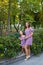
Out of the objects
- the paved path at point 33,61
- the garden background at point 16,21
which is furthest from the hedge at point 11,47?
the paved path at point 33,61

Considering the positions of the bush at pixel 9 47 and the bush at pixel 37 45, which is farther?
the bush at pixel 37 45

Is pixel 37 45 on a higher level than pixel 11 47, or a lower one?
lower

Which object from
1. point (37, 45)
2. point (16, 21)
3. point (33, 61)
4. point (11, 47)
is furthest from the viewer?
point (16, 21)

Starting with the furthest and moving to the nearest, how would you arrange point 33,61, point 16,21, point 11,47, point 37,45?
1. point 16,21
2. point 37,45
3. point 11,47
4. point 33,61

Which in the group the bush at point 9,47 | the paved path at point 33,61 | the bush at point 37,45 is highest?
the bush at point 9,47

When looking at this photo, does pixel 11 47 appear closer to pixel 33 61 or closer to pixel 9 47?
pixel 9 47

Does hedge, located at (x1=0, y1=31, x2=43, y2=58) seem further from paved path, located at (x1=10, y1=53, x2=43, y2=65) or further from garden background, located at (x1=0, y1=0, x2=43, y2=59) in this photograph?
paved path, located at (x1=10, y1=53, x2=43, y2=65)

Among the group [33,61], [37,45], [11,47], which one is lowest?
[33,61]

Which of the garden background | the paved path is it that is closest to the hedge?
the garden background

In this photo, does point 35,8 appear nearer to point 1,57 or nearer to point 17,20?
point 17,20

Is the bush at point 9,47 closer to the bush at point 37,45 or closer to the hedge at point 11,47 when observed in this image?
the hedge at point 11,47

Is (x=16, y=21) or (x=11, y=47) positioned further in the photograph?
(x=16, y=21)

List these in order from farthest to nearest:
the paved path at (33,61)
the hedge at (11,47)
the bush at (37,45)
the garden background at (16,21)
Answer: the bush at (37,45)
the garden background at (16,21)
the hedge at (11,47)
the paved path at (33,61)

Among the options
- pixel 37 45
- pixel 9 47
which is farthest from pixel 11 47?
pixel 37 45
